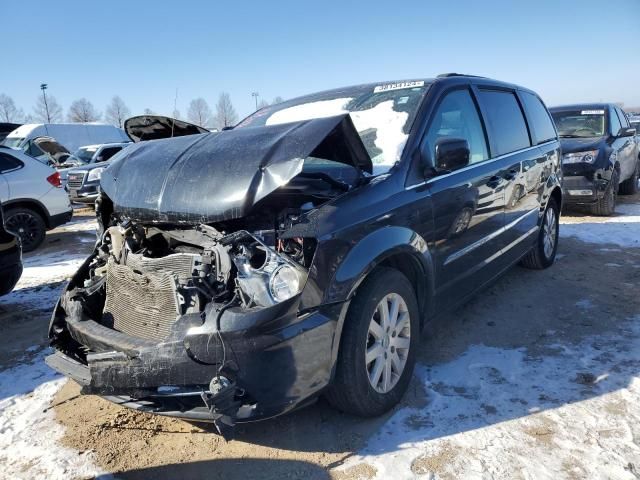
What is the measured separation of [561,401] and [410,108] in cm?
205

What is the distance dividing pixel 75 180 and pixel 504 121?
12.3m

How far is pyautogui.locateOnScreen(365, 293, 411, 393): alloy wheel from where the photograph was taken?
2693mm

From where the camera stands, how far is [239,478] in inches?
94.3

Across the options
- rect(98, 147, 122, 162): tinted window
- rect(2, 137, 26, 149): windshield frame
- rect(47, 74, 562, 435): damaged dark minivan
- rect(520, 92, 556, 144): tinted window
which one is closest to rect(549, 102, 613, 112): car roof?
rect(520, 92, 556, 144): tinted window

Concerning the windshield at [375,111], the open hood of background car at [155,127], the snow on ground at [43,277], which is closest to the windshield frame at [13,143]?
the snow on ground at [43,277]

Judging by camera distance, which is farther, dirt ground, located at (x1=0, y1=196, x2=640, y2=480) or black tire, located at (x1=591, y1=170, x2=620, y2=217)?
black tire, located at (x1=591, y1=170, x2=620, y2=217)

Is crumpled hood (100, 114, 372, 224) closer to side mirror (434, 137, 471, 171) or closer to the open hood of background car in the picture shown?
side mirror (434, 137, 471, 171)

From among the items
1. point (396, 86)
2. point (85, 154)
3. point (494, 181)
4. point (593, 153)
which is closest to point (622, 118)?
point (593, 153)

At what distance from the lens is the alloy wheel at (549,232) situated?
5398 mm

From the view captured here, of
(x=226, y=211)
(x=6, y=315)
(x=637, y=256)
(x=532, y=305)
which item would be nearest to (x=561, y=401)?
(x=532, y=305)

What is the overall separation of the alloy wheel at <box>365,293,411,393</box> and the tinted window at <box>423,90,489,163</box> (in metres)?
1.04

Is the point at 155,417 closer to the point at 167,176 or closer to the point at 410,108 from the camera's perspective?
the point at 167,176

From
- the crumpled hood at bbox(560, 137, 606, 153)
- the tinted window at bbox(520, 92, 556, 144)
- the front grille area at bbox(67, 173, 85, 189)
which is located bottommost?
the front grille area at bbox(67, 173, 85, 189)

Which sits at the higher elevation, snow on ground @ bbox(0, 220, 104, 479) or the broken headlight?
the broken headlight
